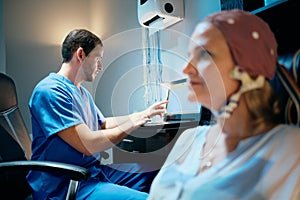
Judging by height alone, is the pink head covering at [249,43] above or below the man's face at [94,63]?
above

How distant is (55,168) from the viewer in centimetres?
78

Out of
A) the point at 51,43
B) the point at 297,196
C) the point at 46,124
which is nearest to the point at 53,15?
the point at 51,43

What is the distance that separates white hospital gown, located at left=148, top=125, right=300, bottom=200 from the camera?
33 cm

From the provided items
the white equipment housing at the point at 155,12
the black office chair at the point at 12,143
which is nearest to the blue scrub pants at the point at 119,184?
the black office chair at the point at 12,143

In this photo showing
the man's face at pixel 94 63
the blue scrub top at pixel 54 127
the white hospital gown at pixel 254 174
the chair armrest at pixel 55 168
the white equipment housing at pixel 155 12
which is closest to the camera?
the white hospital gown at pixel 254 174

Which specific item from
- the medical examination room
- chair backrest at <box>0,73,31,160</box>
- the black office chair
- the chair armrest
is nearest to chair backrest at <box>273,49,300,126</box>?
the medical examination room

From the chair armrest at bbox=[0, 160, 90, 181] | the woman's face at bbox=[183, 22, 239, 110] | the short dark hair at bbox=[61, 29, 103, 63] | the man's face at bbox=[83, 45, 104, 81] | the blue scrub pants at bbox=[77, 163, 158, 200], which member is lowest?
the blue scrub pants at bbox=[77, 163, 158, 200]

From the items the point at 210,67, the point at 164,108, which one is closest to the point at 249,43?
the point at 210,67

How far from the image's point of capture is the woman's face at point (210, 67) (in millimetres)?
354

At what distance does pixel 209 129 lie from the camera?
44cm

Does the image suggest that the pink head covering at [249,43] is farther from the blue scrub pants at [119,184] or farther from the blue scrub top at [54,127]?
the blue scrub top at [54,127]

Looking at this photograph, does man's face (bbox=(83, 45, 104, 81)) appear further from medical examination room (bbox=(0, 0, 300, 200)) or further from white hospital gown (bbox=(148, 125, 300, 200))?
white hospital gown (bbox=(148, 125, 300, 200))

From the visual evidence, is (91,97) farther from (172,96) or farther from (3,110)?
(172,96)

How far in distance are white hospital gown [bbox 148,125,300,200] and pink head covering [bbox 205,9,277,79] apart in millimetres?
80
